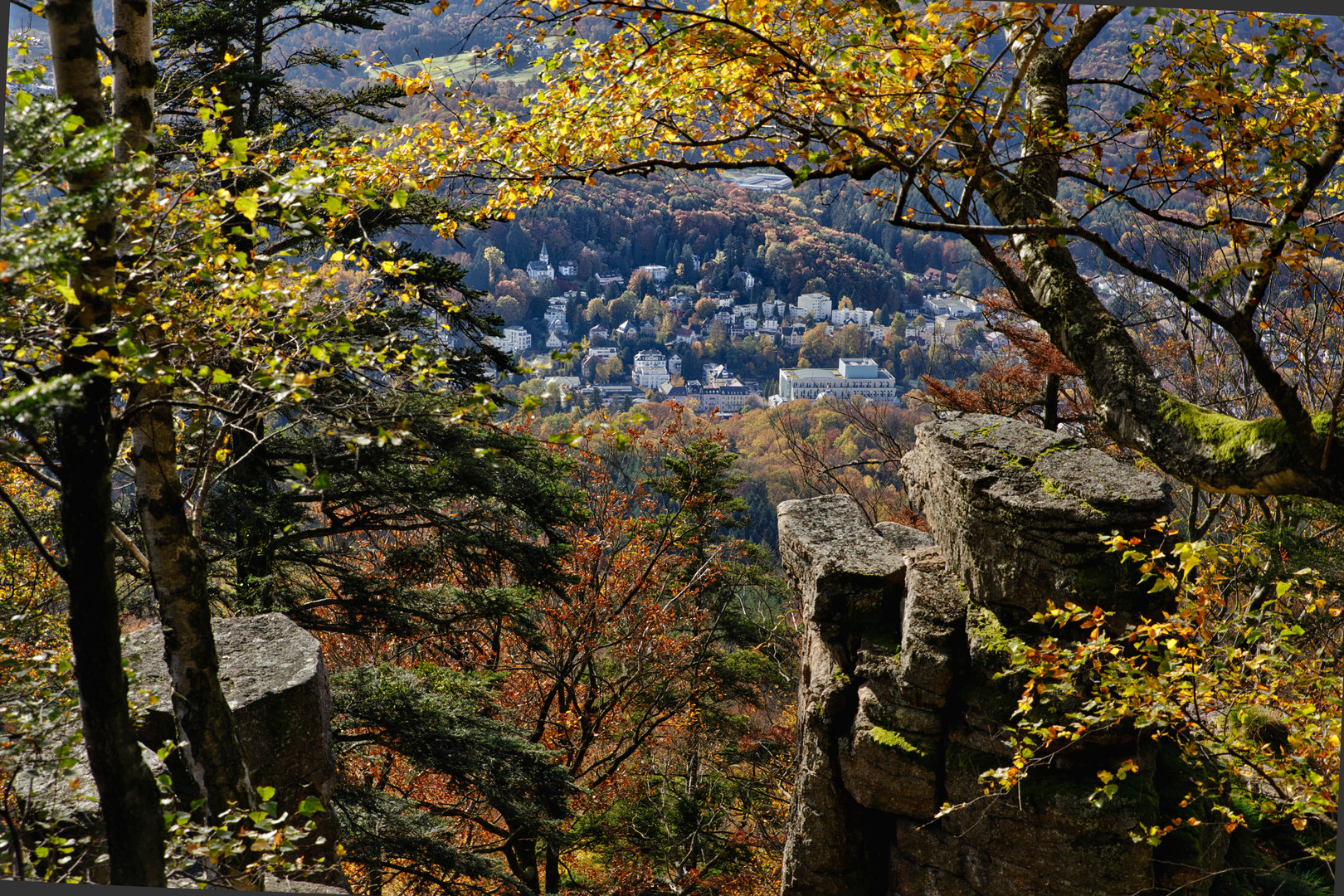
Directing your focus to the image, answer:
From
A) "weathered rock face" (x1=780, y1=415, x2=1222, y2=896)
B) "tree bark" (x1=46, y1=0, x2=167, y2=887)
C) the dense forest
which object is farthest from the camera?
"weathered rock face" (x1=780, y1=415, x2=1222, y2=896)

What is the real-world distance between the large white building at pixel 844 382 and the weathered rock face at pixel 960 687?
18.4 ft

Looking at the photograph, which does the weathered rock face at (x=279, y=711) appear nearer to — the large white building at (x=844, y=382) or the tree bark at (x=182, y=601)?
the tree bark at (x=182, y=601)

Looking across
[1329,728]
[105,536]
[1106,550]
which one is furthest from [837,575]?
[105,536]

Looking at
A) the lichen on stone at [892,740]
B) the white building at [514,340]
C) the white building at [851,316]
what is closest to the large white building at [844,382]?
the white building at [851,316]

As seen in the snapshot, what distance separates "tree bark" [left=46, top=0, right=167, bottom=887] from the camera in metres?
2.16

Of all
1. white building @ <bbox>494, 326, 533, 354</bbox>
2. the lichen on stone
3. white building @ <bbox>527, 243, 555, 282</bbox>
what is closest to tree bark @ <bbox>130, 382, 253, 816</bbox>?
the lichen on stone

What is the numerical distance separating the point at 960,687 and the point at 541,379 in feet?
9.64

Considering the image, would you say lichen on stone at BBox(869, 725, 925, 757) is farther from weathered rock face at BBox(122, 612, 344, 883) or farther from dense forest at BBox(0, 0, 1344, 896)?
weathered rock face at BBox(122, 612, 344, 883)

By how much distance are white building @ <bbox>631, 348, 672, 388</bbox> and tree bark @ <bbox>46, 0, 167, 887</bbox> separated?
731 cm

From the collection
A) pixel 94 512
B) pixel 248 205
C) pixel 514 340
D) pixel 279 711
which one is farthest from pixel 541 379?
pixel 514 340

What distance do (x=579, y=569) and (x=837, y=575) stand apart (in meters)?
4.44

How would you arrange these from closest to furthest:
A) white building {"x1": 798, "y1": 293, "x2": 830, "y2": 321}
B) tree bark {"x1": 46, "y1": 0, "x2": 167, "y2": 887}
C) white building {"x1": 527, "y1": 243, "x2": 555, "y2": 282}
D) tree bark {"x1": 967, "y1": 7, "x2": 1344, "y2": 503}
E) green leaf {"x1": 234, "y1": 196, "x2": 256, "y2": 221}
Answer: green leaf {"x1": 234, "y1": 196, "x2": 256, "y2": 221}
tree bark {"x1": 46, "y1": 0, "x2": 167, "y2": 887}
tree bark {"x1": 967, "y1": 7, "x2": 1344, "y2": 503}
white building {"x1": 527, "y1": 243, "x2": 555, "y2": 282}
white building {"x1": 798, "y1": 293, "x2": 830, "y2": 321}

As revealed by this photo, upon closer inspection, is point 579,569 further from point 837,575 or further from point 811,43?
point 811,43

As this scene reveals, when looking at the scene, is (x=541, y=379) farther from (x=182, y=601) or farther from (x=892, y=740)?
(x=892, y=740)
